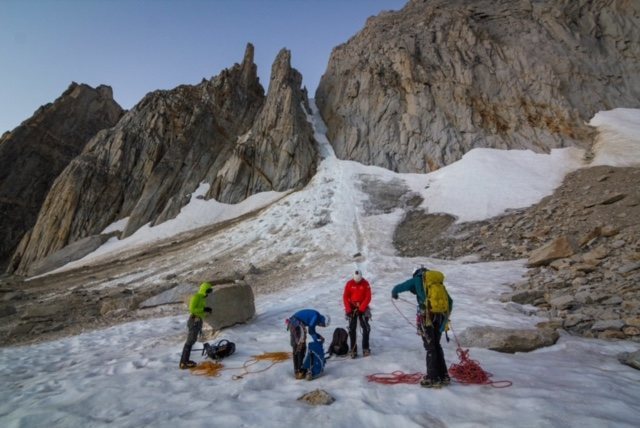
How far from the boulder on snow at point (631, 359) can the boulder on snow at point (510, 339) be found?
1.29m

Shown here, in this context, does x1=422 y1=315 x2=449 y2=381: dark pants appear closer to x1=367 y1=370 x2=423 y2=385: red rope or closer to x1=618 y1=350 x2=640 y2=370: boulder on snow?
x1=367 y1=370 x2=423 y2=385: red rope

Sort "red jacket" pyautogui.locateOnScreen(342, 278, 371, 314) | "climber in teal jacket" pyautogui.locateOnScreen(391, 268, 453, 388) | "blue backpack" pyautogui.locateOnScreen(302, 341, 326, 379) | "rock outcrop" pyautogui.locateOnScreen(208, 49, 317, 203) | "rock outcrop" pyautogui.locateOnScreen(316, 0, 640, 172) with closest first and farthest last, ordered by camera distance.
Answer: "climber in teal jacket" pyautogui.locateOnScreen(391, 268, 453, 388) < "blue backpack" pyautogui.locateOnScreen(302, 341, 326, 379) < "red jacket" pyautogui.locateOnScreen(342, 278, 371, 314) < "rock outcrop" pyautogui.locateOnScreen(316, 0, 640, 172) < "rock outcrop" pyautogui.locateOnScreen(208, 49, 317, 203)

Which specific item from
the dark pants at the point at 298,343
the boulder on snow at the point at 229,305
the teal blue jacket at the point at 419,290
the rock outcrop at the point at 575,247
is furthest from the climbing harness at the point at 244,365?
the rock outcrop at the point at 575,247

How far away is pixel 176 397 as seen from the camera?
595 centimetres

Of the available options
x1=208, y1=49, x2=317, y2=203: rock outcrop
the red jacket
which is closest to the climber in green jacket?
the red jacket

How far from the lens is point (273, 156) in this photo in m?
39.6

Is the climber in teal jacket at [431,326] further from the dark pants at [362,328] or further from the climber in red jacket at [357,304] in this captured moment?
the dark pants at [362,328]

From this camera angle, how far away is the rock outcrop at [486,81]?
33469 mm

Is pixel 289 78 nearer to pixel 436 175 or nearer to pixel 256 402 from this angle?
pixel 436 175

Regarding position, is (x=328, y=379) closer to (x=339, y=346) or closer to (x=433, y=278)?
(x=339, y=346)

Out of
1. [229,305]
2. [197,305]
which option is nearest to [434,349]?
[197,305]

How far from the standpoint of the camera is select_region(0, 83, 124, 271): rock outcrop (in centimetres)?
4434

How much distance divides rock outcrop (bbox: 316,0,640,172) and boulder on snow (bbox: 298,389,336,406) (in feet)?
106

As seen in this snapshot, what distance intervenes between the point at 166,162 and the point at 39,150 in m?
23.0
